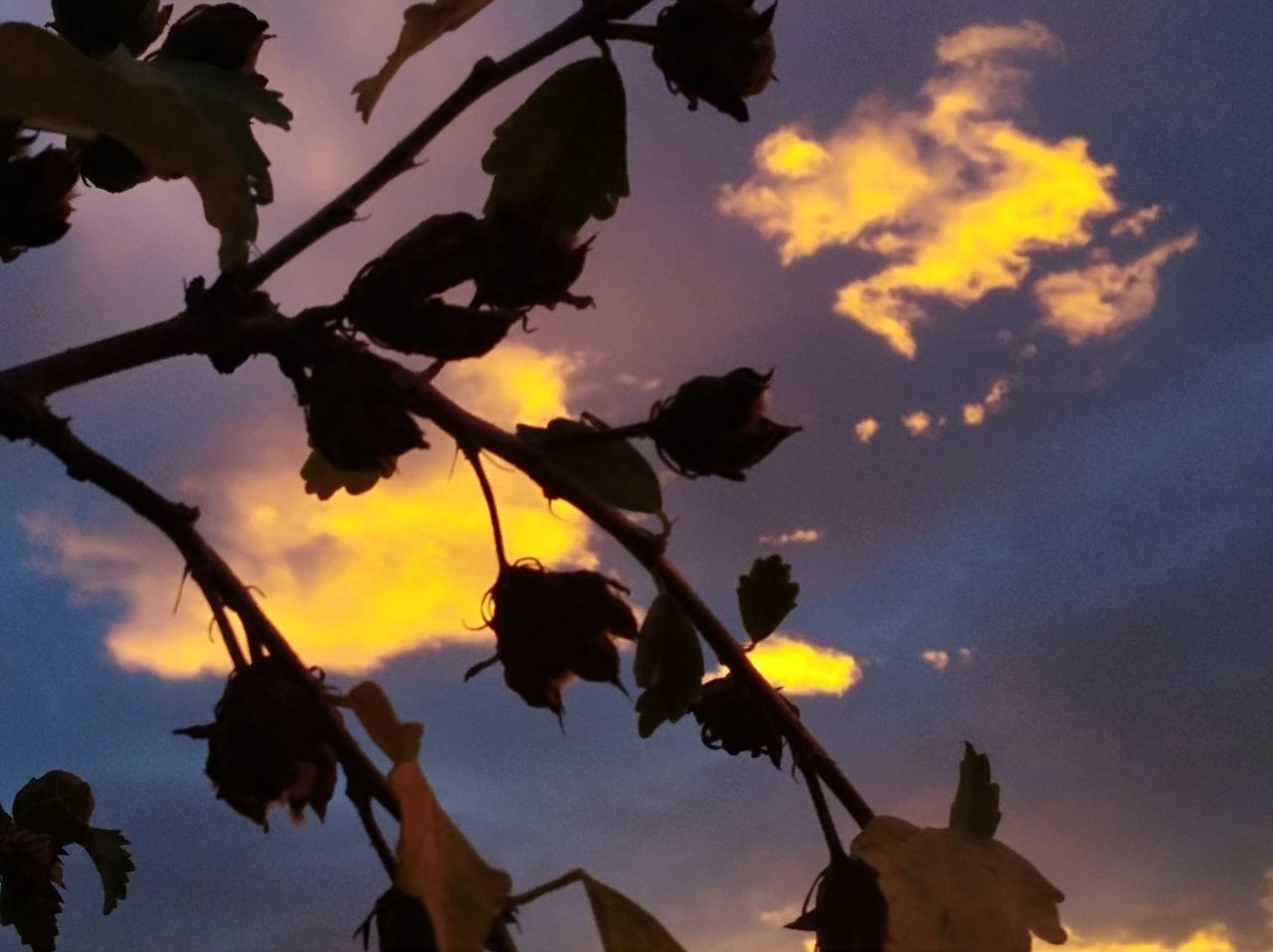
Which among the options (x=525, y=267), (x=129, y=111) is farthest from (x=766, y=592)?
(x=129, y=111)

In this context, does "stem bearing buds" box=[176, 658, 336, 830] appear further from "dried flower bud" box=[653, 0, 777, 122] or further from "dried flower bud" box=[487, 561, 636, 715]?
"dried flower bud" box=[653, 0, 777, 122]

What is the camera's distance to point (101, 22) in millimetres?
1862

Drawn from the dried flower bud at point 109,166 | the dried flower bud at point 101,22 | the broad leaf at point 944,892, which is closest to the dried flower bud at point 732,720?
the broad leaf at point 944,892

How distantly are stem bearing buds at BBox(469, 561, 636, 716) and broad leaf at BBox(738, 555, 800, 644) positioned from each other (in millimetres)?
486

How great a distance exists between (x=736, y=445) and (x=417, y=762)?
368 millimetres

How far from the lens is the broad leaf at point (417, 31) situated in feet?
4.95

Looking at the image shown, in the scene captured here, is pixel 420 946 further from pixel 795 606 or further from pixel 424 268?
pixel 795 606

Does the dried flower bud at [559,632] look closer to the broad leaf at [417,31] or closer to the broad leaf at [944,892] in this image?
the broad leaf at [944,892]

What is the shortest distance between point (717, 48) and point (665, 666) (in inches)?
24.5

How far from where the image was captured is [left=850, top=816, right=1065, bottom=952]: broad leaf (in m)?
1.26

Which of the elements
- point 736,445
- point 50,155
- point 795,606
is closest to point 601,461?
point 736,445

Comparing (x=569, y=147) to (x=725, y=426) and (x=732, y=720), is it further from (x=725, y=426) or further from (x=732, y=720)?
(x=732, y=720)

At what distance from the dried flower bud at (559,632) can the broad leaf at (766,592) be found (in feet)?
1.60

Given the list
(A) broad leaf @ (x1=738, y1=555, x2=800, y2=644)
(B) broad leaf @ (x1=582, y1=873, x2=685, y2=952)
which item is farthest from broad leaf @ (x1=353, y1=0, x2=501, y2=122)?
(B) broad leaf @ (x1=582, y1=873, x2=685, y2=952)
